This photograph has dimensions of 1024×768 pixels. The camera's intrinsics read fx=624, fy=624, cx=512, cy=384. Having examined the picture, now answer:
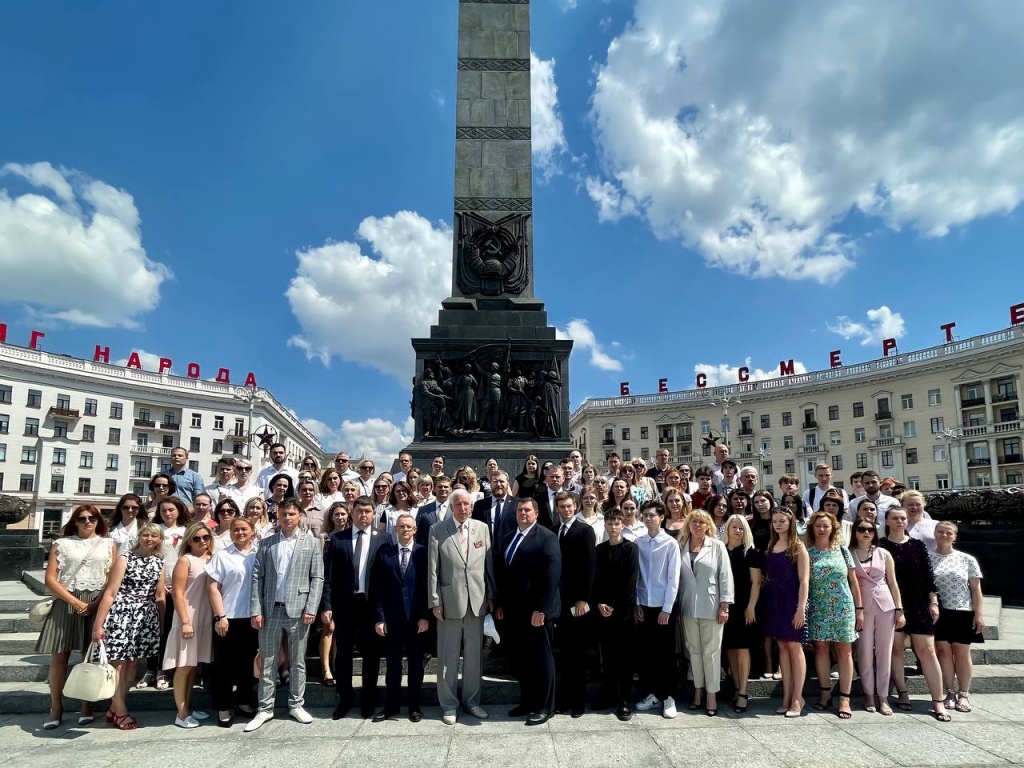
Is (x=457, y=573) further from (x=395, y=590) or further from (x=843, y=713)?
(x=843, y=713)

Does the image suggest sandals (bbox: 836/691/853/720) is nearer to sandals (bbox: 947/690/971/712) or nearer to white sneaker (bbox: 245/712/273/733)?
sandals (bbox: 947/690/971/712)

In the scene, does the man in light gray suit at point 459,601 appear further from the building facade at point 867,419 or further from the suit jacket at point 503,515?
the building facade at point 867,419

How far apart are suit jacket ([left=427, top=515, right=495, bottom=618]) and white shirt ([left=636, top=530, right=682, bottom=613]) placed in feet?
4.84

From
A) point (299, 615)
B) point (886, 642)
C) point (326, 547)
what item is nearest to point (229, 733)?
point (299, 615)

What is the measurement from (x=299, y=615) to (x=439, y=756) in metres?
1.87

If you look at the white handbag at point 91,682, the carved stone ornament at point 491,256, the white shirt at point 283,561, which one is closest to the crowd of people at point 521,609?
the white shirt at point 283,561

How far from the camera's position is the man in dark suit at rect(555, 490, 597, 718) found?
591cm

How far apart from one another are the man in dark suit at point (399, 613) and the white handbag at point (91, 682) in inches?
85.6

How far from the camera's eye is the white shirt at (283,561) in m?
5.84

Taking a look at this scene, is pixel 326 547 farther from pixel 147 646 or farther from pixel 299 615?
pixel 147 646

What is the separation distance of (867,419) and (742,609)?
58635mm

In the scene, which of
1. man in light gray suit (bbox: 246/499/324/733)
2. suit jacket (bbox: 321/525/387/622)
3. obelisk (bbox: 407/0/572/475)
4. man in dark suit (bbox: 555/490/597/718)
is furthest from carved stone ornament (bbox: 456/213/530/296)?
man in light gray suit (bbox: 246/499/324/733)

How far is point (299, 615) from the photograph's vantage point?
5.84 metres

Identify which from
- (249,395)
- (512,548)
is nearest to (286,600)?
(512,548)
